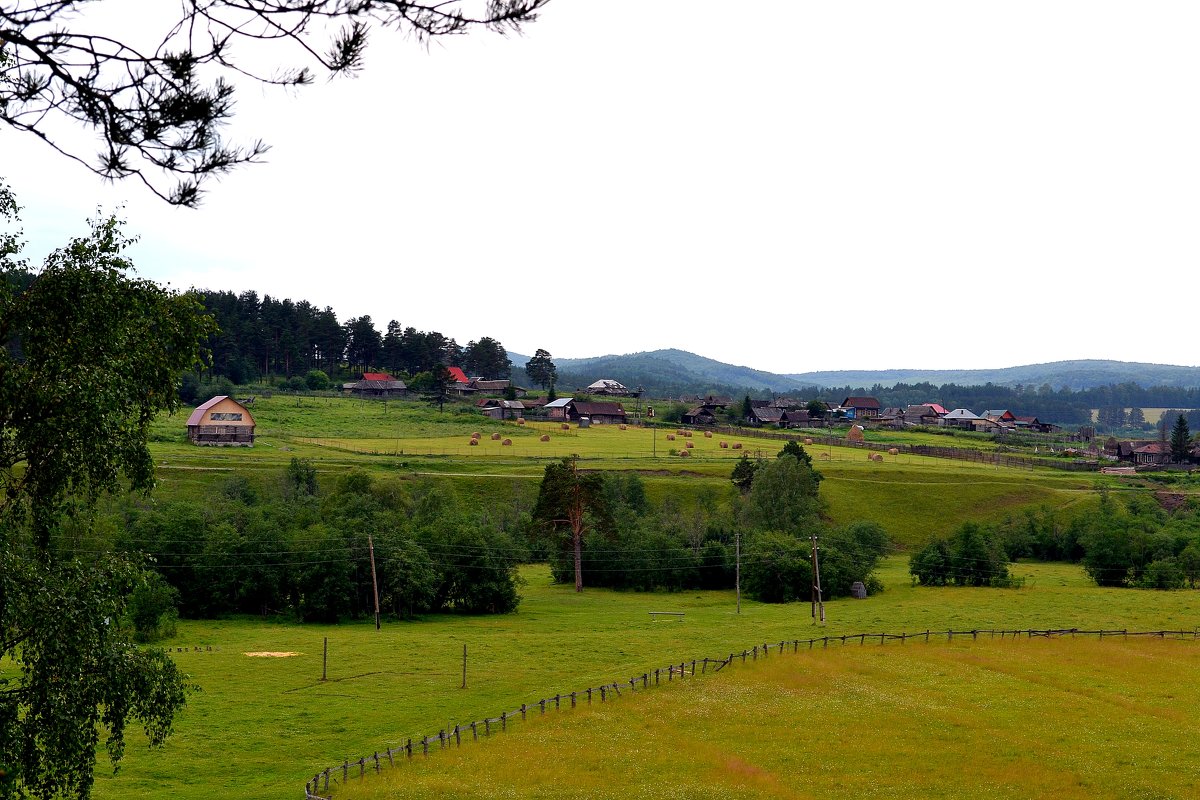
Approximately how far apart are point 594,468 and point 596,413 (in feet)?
216

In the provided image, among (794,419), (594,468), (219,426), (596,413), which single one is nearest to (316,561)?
(594,468)

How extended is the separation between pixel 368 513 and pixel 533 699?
40568mm

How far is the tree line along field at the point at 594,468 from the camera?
103m

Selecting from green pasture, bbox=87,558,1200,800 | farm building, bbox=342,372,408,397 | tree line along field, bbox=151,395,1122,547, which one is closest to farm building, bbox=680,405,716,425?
tree line along field, bbox=151,395,1122,547

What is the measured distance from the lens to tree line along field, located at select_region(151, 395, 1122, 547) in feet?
337

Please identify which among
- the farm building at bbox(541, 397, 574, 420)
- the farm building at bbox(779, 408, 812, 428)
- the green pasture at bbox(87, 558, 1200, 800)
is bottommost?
the green pasture at bbox(87, 558, 1200, 800)

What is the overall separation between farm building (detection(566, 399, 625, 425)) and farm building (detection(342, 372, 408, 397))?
31492mm

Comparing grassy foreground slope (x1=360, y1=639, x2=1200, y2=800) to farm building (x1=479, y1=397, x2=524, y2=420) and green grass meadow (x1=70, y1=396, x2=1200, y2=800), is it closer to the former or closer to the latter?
green grass meadow (x1=70, y1=396, x2=1200, y2=800)

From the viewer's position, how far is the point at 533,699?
143 feet

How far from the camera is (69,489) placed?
64.0 feet

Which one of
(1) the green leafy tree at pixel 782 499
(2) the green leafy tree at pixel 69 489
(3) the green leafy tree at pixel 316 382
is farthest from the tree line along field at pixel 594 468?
(2) the green leafy tree at pixel 69 489

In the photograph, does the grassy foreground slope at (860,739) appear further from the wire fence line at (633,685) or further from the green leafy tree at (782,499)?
the green leafy tree at (782,499)

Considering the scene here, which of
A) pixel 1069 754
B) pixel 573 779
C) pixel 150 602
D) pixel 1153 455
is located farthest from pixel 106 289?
pixel 1153 455

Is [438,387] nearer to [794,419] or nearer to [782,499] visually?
[794,419]
